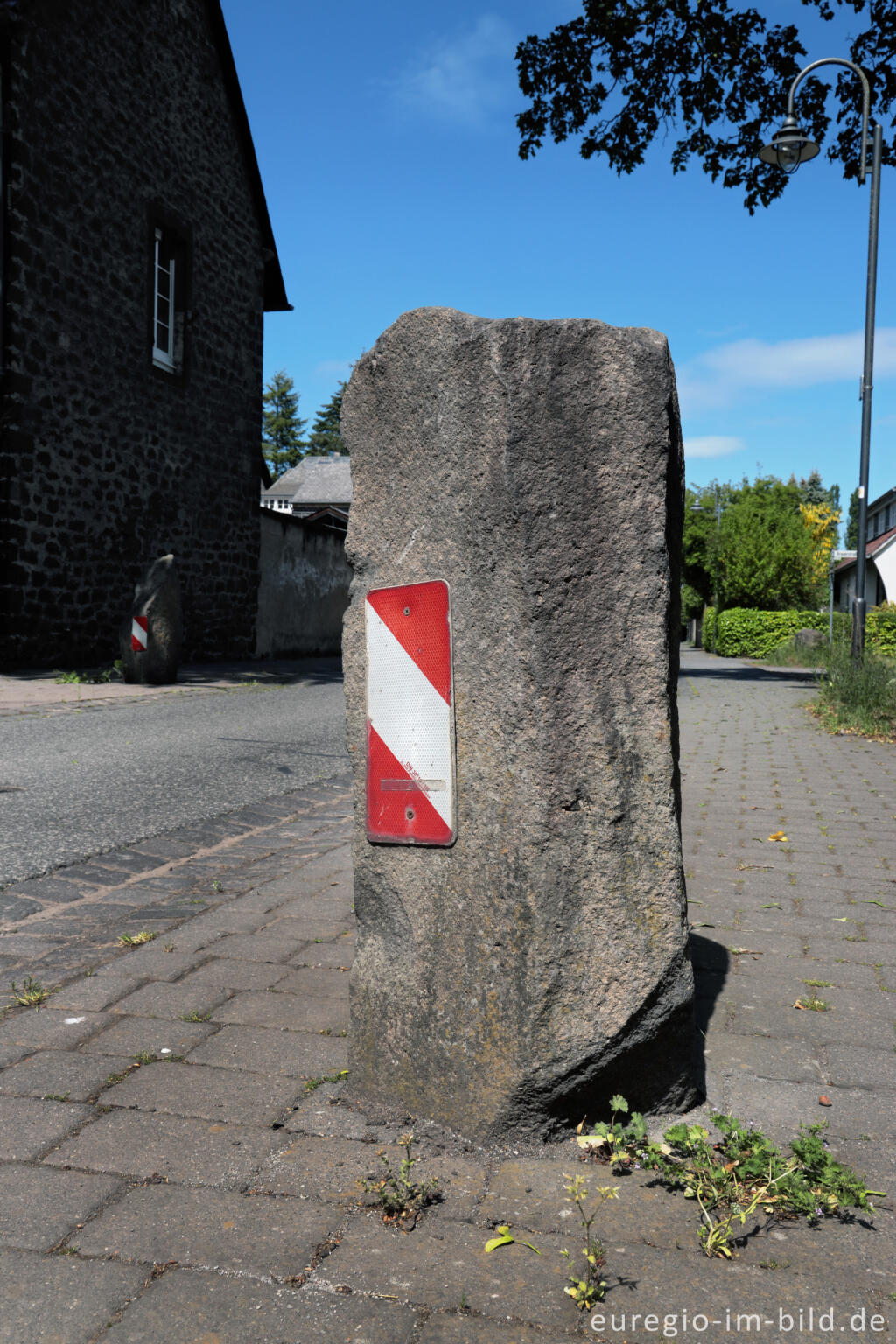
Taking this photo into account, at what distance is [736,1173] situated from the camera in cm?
211

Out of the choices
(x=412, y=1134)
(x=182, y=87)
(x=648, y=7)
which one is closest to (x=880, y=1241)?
(x=412, y=1134)

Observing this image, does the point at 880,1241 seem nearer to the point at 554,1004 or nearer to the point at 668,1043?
the point at 668,1043

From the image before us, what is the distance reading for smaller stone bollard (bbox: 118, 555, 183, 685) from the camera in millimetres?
12773

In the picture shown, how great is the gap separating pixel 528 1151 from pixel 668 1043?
38 centimetres

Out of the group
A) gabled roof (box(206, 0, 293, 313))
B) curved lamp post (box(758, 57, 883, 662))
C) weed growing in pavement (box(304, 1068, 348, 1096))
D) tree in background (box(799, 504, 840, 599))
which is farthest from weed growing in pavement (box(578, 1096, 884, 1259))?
tree in background (box(799, 504, 840, 599))

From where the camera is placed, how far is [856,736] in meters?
10.2

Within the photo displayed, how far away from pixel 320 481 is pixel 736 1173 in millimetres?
67815

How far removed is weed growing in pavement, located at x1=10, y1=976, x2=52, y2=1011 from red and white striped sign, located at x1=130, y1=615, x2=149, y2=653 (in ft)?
32.6

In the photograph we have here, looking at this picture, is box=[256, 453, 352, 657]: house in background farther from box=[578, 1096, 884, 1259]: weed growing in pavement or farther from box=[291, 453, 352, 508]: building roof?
box=[291, 453, 352, 508]: building roof

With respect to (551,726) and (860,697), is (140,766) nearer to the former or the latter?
(551,726)

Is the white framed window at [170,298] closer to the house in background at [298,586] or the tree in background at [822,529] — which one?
the house in background at [298,586]

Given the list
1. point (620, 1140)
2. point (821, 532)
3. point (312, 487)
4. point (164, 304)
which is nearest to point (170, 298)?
point (164, 304)

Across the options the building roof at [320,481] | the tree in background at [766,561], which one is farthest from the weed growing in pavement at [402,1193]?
the building roof at [320,481]

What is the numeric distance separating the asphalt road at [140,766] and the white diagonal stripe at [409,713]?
2.61 m
